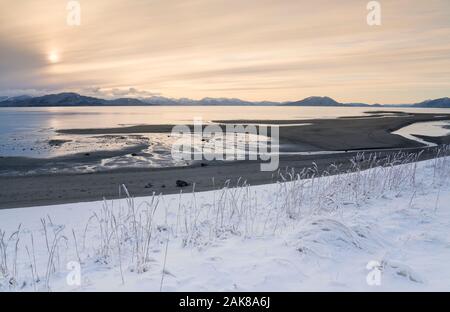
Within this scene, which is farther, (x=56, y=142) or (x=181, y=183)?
(x=56, y=142)

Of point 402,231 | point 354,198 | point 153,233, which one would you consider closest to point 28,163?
point 153,233

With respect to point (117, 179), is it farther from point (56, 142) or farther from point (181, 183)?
point (56, 142)

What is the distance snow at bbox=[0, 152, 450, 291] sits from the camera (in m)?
4.89

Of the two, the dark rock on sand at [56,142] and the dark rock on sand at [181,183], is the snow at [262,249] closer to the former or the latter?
the dark rock on sand at [181,183]

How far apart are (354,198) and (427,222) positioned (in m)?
2.43

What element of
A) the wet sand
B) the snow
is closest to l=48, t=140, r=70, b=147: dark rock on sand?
the wet sand

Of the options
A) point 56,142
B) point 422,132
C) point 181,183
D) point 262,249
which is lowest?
point 181,183

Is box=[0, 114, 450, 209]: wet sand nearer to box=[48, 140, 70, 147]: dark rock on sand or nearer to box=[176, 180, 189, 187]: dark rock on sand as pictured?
box=[176, 180, 189, 187]: dark rock on sand

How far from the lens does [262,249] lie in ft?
19.9

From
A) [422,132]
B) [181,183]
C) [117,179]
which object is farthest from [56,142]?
[422,132]

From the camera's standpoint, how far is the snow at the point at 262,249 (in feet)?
16.0
